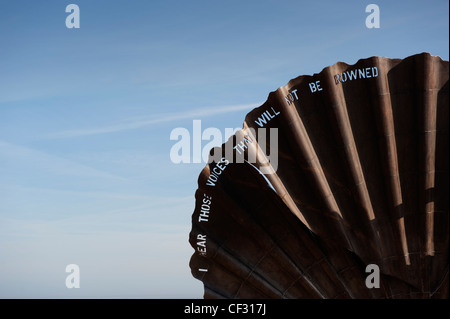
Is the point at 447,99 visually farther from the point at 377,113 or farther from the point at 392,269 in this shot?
the point at 392,269

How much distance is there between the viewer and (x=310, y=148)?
7.41 m

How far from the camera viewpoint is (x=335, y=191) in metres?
7.37

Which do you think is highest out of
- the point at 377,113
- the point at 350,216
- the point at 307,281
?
the point at 377,113

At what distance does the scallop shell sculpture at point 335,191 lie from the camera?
7055 millimetres

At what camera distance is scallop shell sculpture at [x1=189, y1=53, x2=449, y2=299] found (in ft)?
23.1

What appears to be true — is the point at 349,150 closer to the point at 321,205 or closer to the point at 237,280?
the point at 321,205
